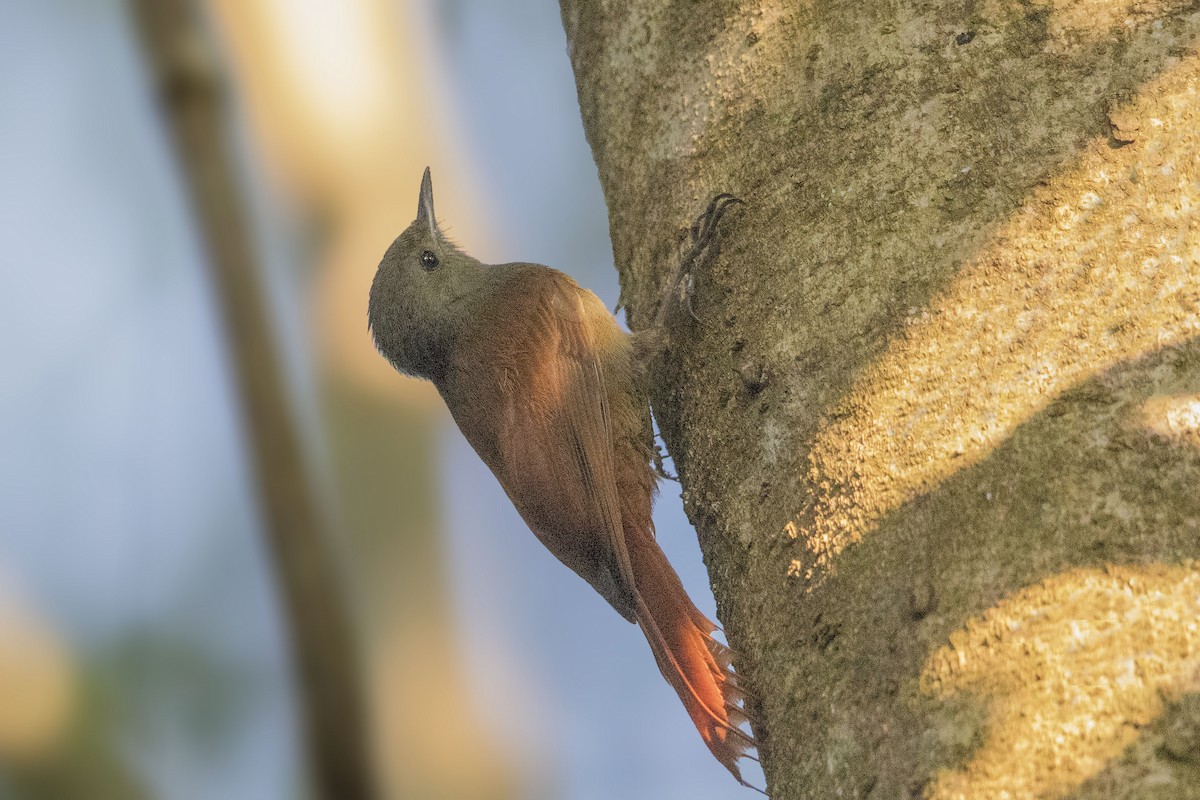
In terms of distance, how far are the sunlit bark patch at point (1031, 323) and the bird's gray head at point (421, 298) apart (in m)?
2.29

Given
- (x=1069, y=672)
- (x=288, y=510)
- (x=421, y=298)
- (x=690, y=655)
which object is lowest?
(x=690, y=655)

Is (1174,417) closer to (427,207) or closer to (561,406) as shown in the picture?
(561,406)

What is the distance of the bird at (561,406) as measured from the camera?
2.51 metres

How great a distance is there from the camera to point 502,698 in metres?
2.65

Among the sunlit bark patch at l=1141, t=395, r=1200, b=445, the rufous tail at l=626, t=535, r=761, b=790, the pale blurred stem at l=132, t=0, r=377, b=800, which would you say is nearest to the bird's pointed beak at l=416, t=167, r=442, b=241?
the rufous tail at l=626, t=535, r=761, b=790

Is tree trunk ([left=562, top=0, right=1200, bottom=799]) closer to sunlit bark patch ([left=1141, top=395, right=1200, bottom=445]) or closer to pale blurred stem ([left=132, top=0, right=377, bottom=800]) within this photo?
sunlit bark patch ([left=1141, top=395, right=1200, bottom=445])

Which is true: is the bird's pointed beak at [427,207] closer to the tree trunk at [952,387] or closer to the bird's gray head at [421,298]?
the bird's gray head at [421,298]

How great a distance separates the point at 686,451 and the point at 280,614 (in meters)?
1.12

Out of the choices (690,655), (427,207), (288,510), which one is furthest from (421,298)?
(288,510)

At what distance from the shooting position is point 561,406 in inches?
126

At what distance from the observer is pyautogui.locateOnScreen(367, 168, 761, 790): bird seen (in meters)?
2.51

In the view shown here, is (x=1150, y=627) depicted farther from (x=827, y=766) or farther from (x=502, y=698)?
(x=502, y=698)

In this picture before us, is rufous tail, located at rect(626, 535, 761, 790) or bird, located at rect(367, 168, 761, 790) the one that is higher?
bird, located at rect(367, 168, 761, 790)

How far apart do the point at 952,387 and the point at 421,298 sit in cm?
258
